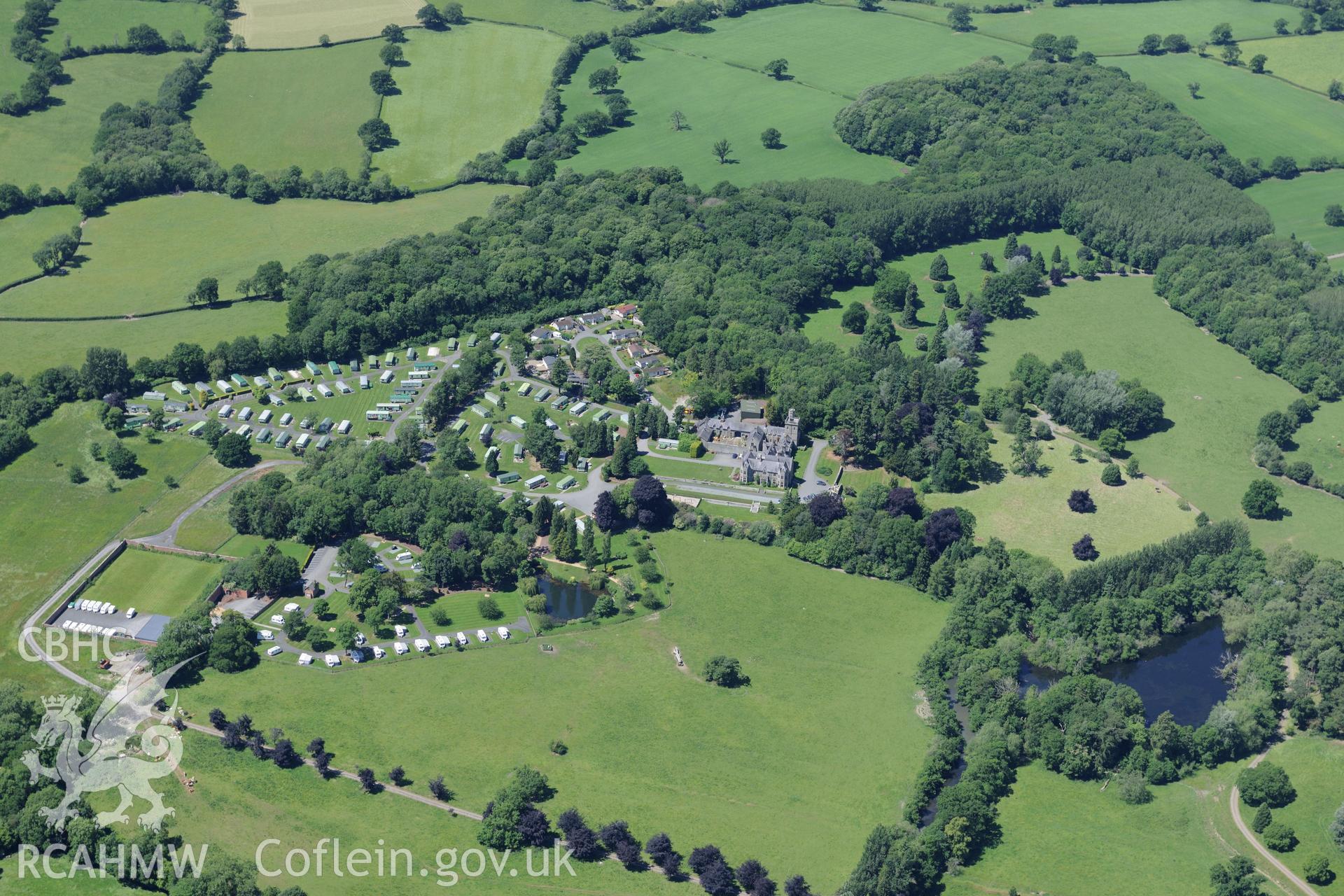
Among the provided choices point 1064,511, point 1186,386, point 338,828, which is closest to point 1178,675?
point 1064,511

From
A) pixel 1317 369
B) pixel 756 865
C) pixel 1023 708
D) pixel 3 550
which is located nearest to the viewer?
pixel 756 865

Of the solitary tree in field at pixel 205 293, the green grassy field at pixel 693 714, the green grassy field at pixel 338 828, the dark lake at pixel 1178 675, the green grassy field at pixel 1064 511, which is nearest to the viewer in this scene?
the green grassy field at pixel 338 828

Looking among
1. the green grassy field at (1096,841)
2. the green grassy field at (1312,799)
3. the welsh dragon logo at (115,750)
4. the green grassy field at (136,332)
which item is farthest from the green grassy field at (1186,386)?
the welsh dragon logo at (115,750)

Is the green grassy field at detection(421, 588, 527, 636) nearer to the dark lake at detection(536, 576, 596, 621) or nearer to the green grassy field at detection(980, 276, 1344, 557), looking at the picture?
the dark lake at detection(536, 576, 596, 621)

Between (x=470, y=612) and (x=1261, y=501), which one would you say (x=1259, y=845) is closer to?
(x=1261, y=501)

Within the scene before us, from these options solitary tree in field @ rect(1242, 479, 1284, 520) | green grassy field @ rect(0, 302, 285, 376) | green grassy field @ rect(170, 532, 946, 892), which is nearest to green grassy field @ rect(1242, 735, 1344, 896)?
green grassy field @ rect(170, 532, 946, 892)

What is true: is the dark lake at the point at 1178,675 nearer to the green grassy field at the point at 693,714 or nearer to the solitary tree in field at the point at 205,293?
the green grassy field at the point at 693,714

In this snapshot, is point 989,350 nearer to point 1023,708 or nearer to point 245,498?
point 1023,708

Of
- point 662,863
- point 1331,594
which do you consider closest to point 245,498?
point 662,863
